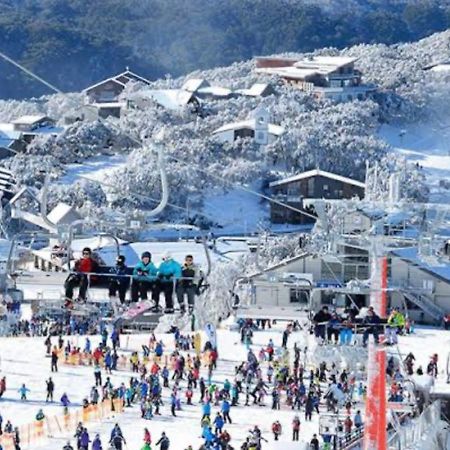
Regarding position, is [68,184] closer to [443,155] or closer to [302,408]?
[443,155]

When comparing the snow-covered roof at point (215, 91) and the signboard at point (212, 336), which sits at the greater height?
the snow-covered roof at point (215, 91)

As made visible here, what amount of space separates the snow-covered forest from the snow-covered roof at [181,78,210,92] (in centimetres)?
145

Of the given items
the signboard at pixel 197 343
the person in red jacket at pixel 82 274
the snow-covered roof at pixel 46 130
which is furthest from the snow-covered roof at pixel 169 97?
the person in red jacket at pixel 82 274

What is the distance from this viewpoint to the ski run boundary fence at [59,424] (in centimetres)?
2125

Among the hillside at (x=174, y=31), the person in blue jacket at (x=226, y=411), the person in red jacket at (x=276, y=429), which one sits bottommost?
the person in red jacket at (x=276, y=429)

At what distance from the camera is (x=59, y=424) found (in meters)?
22.1

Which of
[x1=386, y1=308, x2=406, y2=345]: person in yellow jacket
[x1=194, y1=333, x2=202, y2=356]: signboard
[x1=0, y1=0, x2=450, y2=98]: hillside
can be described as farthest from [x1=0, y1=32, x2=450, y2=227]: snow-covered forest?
[x1=0, y1=0, x2=450, y2=98]: hillside

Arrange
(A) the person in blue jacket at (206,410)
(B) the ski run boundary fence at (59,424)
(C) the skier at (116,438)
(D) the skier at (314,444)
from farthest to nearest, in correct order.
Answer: (A) the person in blue jacket at (206,410), (B) the ski run boundary fence at (59,424), (C) the skier at (116,438), (D) the skier at (314,444)

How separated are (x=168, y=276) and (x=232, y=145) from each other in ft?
125

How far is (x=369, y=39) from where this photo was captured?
102750 millimetres

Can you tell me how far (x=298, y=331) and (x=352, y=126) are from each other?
1173 inches

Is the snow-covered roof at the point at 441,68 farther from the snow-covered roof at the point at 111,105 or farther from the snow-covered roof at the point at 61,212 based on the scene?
the snow-covered roof at the point at 61,212

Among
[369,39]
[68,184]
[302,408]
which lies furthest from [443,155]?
[369,39]

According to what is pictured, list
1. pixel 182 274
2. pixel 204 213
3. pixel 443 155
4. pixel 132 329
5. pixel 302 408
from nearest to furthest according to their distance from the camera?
pixel 182 274 → pixel 302 408 → pixel 132 329 → pixel 204 213 → pixel 443 155
